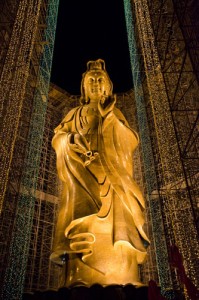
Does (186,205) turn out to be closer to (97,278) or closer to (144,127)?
(144,127)

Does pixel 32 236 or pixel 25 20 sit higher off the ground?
pixel 25 20

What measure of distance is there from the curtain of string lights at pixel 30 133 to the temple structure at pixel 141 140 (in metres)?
0.02

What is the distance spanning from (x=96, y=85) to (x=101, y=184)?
4.88 feet

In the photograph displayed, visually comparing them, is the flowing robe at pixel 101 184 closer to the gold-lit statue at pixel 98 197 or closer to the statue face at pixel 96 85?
the gold-lit statue at pixel 98 197

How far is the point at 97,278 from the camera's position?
9.04 feet

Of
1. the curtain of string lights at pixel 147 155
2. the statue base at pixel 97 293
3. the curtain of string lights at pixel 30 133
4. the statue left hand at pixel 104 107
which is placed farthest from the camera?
the curtain of string lights at pixel 147 155

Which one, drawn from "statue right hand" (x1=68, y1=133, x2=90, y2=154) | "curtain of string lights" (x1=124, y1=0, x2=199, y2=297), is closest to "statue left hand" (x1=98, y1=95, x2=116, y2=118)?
"statue right hand" (x1=68, y1=133, x2=90, y2=154)

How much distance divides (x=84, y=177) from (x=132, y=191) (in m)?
0.53

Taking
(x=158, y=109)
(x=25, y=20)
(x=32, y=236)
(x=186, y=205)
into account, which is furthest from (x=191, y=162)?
(x=25, y=20)

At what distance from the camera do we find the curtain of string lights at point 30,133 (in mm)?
6629

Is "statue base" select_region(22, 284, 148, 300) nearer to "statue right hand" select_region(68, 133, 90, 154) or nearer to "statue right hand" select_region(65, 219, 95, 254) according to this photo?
"statue right hand" select_region(65, 219, 95, 254)

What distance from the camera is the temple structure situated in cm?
645

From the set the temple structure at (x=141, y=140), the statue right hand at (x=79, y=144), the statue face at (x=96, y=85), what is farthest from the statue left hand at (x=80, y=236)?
the temple structure at (x=141, y=140)

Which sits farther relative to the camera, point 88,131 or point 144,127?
point 144,127
